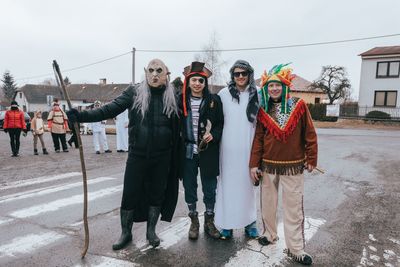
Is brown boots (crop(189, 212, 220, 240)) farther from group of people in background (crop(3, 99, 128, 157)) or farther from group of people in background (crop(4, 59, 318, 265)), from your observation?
group of people in background (crop(3, 99, 128, 157))

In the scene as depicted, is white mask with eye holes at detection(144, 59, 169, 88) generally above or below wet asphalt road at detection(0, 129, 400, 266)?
above

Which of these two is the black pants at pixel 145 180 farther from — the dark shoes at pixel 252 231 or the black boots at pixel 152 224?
the dark shoes at pixel 252 231

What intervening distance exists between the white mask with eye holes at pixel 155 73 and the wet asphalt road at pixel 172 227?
6.16 feet

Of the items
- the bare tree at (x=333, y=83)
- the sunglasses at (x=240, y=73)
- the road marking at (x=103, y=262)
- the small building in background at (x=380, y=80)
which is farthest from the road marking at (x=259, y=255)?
the bare tree at (x=333, y=83)

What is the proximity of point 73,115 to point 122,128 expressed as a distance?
834 cm

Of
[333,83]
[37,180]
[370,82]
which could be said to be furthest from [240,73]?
[333,83]

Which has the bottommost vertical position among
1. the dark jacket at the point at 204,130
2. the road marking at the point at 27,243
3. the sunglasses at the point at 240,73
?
the road marking at the point at 27,243

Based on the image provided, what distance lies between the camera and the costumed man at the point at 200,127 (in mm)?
3951

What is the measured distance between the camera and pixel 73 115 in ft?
11.5

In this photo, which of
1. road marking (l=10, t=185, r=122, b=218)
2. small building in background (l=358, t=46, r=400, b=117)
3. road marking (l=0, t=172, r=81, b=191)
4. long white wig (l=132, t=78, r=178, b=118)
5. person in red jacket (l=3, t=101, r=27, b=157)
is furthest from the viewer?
small building in background (l=358, t=46, r=400, b=117)

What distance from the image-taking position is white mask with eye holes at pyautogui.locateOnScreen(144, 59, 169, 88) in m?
3.84

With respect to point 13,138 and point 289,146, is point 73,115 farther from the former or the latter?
point 13,138

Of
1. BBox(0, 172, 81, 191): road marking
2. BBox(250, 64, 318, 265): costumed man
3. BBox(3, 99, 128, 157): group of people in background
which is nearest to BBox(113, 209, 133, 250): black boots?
BBox(250, 64, 318, 265): costumed man

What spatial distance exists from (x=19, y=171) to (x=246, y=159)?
697cm
